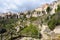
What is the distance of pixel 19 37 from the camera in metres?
16.9

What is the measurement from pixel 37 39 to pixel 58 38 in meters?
3.99

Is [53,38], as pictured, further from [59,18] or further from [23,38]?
[59,18]

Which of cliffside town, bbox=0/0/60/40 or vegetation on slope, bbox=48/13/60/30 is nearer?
cliffside town, bbox=0/0/60/40

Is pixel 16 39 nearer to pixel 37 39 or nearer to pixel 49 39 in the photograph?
pixel 37 39

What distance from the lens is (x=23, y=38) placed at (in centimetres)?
1633

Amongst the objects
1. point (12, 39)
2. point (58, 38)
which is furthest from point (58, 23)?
point (58, 38)

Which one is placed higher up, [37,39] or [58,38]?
[58,38]

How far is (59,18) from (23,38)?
696 cm

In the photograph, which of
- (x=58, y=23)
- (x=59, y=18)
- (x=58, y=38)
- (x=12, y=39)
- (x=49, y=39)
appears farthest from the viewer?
(x=59, y=18)

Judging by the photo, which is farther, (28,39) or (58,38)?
(28,39)

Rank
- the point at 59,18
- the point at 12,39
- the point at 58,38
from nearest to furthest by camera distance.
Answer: the point at 58,38, the point at 12,39, the point at 59,18

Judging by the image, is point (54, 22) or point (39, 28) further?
point (39, 28)

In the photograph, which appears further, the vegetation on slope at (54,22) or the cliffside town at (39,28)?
the vegetation on slope at (54,22)

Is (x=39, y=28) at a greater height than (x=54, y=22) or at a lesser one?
lesser
